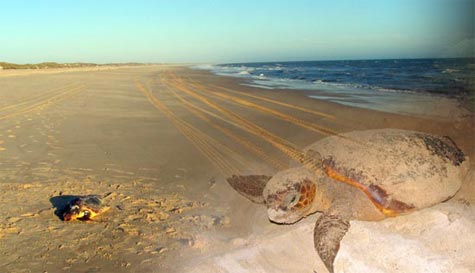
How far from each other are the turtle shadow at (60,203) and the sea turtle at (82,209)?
0.21 ft

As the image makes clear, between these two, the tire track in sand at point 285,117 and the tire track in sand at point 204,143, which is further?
the tire track in sand at point 285,117

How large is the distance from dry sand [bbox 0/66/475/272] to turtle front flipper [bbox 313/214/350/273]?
0.49 ft

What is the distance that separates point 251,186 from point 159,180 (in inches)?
58.3

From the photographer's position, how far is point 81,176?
5.27m

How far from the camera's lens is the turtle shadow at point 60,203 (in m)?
3.99

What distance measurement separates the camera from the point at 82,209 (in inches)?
153

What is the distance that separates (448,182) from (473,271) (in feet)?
3.52

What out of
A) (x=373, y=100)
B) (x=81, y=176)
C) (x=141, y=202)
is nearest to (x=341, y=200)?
(x=141, y=202)

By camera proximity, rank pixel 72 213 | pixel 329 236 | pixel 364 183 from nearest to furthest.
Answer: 1. pixel 329 236
2. pixel 364 183
3. pixel 72 213

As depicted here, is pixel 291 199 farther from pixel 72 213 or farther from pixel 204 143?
pixel 204 143

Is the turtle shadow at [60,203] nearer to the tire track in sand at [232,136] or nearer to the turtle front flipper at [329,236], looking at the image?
the tire track in sand at [232,136]

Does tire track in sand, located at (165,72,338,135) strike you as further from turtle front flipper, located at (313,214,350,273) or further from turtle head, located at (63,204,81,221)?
turtle head, located at (63,204,81,221)

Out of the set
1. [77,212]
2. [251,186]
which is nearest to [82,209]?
[77,212]

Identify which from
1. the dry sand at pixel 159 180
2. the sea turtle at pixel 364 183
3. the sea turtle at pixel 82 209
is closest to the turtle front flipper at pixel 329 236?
the sea turtle at pixel 364 183
